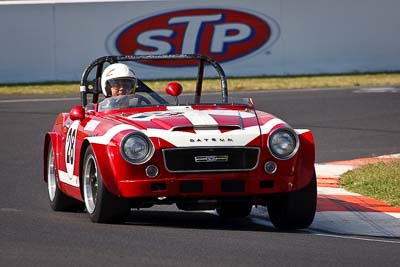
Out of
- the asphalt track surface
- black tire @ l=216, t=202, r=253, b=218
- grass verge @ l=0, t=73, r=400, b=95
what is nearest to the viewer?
the asphalt track surface

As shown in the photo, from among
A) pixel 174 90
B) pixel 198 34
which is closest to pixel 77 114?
pixel 174 90

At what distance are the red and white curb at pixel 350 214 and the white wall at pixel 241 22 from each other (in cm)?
1364

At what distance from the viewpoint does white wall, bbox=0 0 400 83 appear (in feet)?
82.7

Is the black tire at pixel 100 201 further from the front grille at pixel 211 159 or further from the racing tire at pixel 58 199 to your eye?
the racing tire at pixel 58 199

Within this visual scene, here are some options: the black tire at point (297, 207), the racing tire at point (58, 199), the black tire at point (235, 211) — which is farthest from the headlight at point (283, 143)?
the racing tire at point (58, 199)

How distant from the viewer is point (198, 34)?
26000 mm

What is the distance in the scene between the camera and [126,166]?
28.8 feet

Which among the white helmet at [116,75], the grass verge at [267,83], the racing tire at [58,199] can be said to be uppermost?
the white helmet at [116,75]

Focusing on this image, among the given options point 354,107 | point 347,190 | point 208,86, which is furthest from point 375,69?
point 347,190

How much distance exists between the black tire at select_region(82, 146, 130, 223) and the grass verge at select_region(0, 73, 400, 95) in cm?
1450

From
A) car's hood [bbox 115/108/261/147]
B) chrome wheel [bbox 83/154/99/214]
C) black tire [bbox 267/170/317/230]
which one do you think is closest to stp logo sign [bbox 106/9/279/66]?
chrome wheel [bbox 83/154/99/214]

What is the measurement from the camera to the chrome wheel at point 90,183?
925 centimetres

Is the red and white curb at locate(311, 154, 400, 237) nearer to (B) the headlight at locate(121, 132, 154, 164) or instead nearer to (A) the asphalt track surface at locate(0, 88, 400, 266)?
(A) the asphalt track surface at locate(0, 88, 400, 266)

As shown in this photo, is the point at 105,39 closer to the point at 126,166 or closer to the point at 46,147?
the point at 46,147
